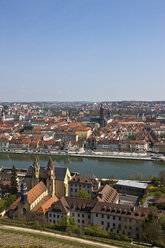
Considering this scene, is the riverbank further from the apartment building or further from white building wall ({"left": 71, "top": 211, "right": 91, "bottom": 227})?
white building wall ({"left": 71, "top": 211, "right": 91, "bottom": 227})

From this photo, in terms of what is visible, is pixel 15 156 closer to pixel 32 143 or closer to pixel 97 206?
pixel 32 143

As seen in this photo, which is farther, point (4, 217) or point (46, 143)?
point (46, 143)

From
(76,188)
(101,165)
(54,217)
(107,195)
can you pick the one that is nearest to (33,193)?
(54,217)

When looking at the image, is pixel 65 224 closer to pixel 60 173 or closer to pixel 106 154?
pixel 60 173

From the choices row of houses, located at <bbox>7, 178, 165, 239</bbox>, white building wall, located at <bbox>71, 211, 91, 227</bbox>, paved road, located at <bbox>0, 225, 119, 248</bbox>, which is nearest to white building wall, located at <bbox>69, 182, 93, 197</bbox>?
row of houses, located at <bbox>7, 178, 165, 239</bbox>

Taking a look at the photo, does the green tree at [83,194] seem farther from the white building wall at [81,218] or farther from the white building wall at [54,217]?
the white building wall at [54,217]

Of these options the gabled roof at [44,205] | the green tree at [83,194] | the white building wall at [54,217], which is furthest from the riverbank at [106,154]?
the white building wall at [54,217]

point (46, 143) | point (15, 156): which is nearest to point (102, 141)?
point (46, 143)

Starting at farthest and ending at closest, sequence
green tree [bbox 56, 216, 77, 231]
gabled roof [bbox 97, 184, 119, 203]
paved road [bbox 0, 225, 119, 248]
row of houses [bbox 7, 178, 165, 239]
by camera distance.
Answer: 1. gabled roof [bbox 97, 184, 119, 203]
2. row of houses [bbox 7, 178, 165, 239]
3. green tree [bbox 56, 216, 77, 231]
4. paved road [bbox 0, 225, 119, 248]
